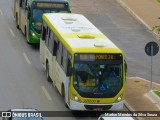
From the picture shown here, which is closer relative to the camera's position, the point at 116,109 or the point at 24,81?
the point at 116,109

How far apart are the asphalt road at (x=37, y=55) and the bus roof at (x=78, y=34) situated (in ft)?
9.08

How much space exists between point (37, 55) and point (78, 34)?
866cm

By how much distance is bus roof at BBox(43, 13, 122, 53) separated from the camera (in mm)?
28828

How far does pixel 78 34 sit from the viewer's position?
31062 mm

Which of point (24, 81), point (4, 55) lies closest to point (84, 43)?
point (24, 81)

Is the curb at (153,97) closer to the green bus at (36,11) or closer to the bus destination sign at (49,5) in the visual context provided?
the green bus at (36,11)

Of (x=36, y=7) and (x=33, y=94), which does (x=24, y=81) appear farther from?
(x=36, y=7)

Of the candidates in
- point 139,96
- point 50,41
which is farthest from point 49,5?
point 139,96

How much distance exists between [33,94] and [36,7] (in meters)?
9.19

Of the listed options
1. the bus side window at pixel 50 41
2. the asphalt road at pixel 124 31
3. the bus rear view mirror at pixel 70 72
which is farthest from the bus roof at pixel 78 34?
A: the asphalt road at pixel 124 31

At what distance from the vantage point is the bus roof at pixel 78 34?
28.8m

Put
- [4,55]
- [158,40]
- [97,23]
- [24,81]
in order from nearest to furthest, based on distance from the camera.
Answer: [24,81] → [4,55] → [158,40] → [97,23]

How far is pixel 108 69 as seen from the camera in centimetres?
2856

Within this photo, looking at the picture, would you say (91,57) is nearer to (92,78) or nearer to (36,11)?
(92,78)
